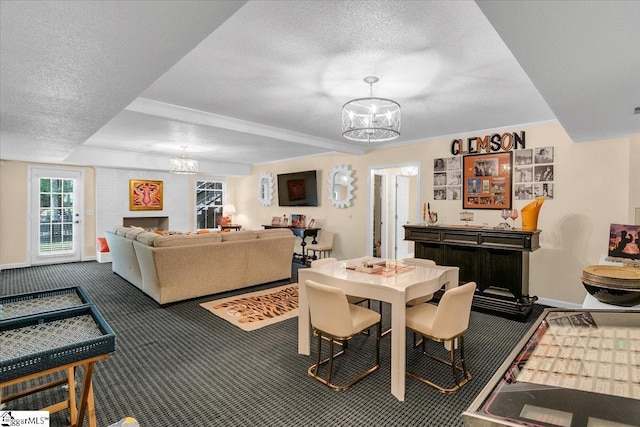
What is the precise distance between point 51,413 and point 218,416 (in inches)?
40.4

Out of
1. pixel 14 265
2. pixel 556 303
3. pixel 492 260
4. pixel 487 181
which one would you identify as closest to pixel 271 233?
pixel 492 260

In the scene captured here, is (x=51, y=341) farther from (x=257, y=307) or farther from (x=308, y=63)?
(x=257, y=307)

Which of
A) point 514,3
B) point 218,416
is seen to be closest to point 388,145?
point 514,3

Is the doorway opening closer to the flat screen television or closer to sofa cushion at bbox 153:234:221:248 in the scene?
the flat screen television

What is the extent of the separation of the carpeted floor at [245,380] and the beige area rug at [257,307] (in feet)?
0.44

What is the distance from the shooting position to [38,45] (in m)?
1.79

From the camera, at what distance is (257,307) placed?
415cm

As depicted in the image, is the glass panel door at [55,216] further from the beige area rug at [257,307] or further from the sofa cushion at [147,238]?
the beige area rug at [257,307]

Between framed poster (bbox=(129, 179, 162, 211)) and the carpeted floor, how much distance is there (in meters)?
4.89

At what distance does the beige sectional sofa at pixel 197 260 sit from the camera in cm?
415

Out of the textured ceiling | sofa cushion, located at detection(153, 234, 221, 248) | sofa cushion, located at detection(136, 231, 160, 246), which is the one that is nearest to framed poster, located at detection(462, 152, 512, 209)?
the textured ceiling

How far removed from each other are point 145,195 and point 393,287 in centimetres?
770

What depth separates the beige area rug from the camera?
12.1 ft

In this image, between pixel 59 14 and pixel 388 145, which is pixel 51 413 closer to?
pixel 59 14
